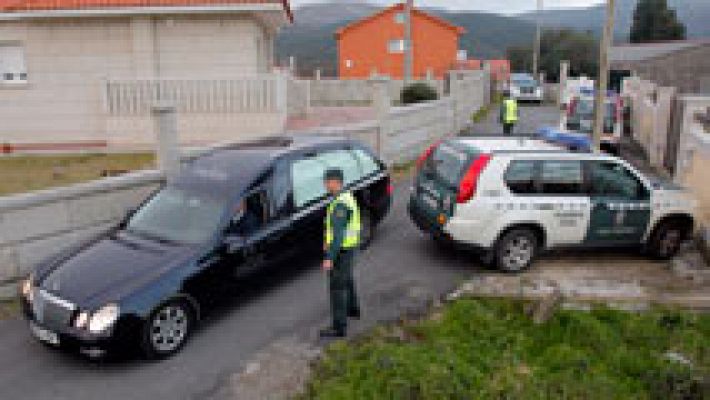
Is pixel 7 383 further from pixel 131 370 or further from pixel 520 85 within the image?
pixel 520 85

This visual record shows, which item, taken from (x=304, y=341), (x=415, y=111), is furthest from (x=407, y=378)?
(x=415, y=111)

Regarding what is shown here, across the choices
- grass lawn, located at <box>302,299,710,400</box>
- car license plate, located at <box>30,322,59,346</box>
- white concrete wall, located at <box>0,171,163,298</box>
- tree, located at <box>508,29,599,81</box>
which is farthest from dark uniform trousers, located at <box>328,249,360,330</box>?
tree, located at <box>508,29,599,81</box>

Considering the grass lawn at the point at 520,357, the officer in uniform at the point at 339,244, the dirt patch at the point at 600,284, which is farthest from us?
the dirt patch at the point at 600,284

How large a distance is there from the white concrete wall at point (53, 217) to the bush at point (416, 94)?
15.9 meters

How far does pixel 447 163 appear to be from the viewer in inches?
292

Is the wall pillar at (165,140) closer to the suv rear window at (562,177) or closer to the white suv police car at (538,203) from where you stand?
the white suv police car at (538,203)

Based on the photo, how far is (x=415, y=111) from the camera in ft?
48.1

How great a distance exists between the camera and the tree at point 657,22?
64.9 m

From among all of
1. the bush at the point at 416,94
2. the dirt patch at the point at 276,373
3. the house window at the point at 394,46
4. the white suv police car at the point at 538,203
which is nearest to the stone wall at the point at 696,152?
the white suv police car at the point at 538,203

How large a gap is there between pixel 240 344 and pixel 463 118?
57.9ft

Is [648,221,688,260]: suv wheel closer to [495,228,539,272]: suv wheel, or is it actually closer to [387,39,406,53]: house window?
[495,228,539,272]: suv wheel

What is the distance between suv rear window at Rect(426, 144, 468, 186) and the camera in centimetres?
710

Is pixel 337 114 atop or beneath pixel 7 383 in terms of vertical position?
atop

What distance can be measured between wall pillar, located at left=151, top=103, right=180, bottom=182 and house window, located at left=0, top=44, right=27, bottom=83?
10.2 meters
